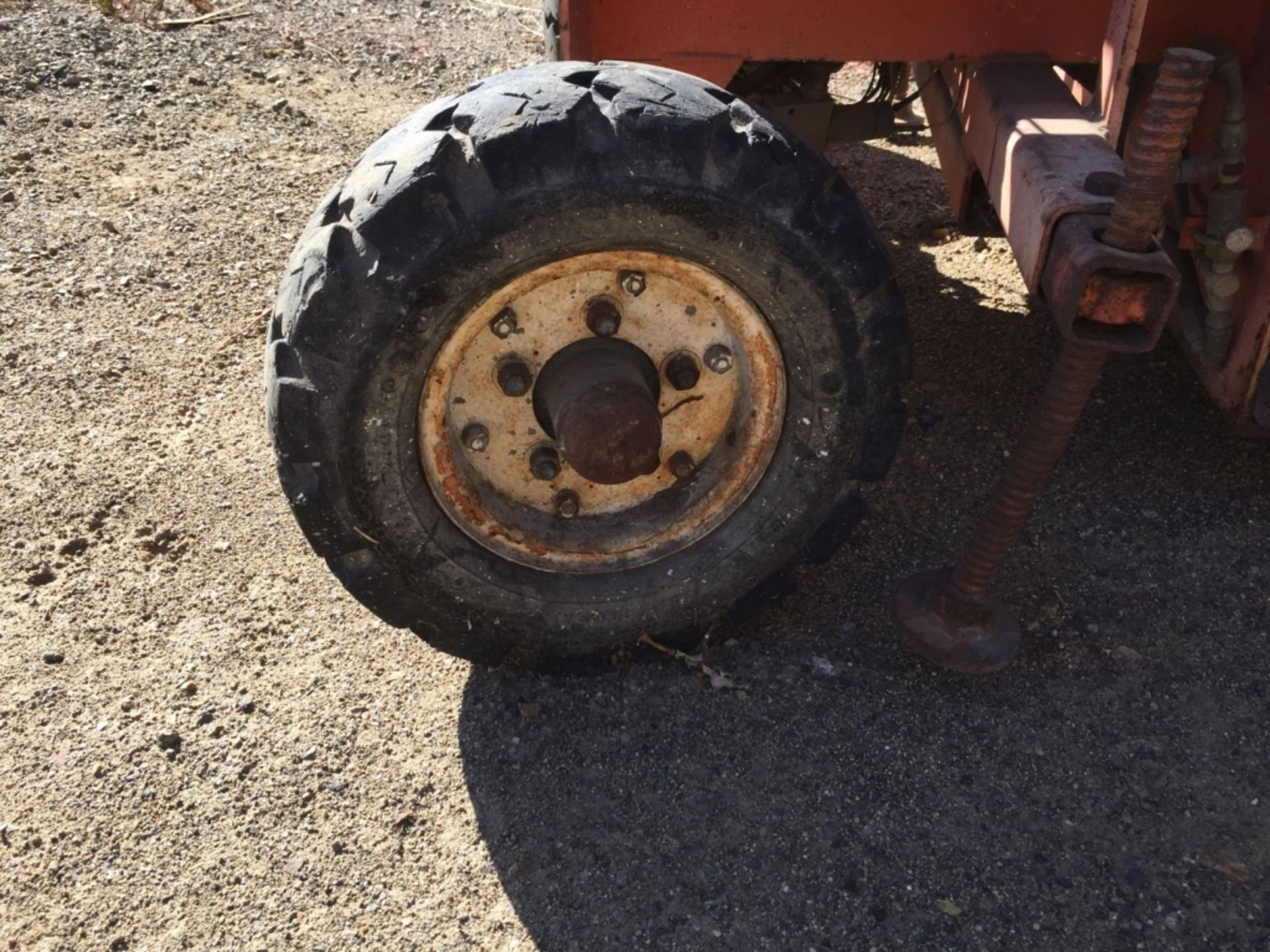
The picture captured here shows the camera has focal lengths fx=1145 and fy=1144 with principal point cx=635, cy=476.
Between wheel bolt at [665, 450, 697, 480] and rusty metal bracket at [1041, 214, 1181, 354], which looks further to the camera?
wheel bolt at [665, 450, 697, 480]

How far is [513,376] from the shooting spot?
252cm

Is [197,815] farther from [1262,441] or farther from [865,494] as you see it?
[1262,441]

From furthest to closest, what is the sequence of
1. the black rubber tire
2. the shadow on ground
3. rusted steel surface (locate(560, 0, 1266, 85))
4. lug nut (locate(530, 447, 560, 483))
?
1. rusted steel surface (locate(560, 0, 1266, 85))
2. lug nut (locate(530, 447, 560, 483))
3. the shadow on ground
4. the black rubber tire

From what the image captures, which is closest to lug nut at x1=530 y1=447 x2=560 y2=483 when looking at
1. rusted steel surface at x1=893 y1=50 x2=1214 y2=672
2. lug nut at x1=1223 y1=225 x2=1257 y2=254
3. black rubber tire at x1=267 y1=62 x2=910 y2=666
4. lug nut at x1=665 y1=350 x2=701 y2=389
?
black rubber tire at x1=267 y1=62 x2=910 y2=666

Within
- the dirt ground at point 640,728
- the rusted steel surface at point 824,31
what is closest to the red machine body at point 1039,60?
the rusted steel surface at point 824,31

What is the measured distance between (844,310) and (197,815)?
177 centimetres

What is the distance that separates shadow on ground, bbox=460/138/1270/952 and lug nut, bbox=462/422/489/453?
60cm

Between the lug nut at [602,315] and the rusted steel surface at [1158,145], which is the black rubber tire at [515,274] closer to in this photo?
the lug nut at [602,315]

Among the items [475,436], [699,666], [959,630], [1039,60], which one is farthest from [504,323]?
[1039,60]

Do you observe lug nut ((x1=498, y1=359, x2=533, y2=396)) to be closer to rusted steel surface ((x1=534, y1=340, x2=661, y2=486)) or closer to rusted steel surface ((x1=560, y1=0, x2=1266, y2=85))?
rusted steel surface ((x1=534, y1=340, x2=661, y2=486))

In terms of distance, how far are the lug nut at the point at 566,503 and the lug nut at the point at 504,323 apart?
419 mm

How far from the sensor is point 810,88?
391 centimetres

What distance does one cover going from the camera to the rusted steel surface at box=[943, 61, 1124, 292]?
2281 mm

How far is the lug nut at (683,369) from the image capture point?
258 centimetres
